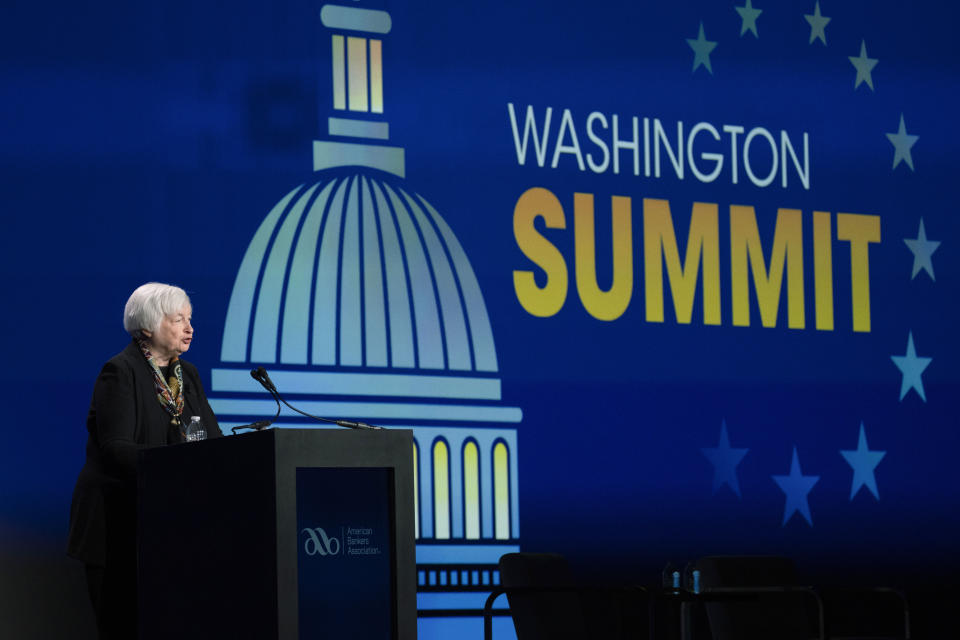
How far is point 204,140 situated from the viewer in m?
5.18

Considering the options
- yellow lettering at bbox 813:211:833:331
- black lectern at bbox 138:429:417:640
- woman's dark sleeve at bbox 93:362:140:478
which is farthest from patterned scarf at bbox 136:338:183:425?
yellow lettering at bbox 813:211:833:331

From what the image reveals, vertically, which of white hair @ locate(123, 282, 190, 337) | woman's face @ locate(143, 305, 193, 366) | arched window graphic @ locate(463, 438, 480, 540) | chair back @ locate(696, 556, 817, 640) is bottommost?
A: chair back @ locate(696, 556, 817, 640)

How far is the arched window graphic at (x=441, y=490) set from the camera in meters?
5.45

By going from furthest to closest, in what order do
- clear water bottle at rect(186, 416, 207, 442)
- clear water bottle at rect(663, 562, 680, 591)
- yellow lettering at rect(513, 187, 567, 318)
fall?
yellow lettering at rect(513, 187, 567, 318) < clear water bottle at rect(663, 562, 680, 591) < clear water bottle at rect(186, 416, 207, 442)

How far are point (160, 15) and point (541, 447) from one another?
7.66ft

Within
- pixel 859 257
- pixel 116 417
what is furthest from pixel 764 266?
pixel 116 417

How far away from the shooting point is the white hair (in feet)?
12.9

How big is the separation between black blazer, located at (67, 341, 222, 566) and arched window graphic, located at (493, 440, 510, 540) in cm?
197

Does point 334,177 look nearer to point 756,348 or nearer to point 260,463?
point 756,348

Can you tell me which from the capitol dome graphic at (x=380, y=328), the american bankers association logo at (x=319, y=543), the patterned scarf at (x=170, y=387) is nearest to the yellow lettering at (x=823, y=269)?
the capitol dome graphic at (x=380, y=328)

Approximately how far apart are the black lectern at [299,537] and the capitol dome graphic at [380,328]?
6.56 ft

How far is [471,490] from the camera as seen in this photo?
5.53m

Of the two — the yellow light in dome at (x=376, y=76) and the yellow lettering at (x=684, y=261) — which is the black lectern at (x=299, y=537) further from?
the yellow lettering at (x=684, y=261)

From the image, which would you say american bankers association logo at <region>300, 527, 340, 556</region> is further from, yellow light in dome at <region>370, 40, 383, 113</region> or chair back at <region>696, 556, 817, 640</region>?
yellow light in dome at <region>370, 40, 383, 113</region>
